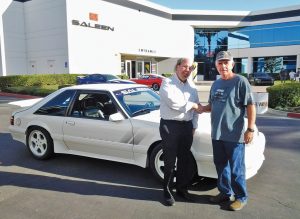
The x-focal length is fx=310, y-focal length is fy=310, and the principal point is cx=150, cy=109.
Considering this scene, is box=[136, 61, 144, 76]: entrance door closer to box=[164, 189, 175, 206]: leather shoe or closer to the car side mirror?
the car side mirror

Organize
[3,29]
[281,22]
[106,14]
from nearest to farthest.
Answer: [3,29] → [106,14] → [281,22]

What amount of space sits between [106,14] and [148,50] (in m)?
7.64

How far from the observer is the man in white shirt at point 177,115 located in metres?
3.59

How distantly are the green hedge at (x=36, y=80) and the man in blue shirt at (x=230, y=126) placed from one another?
72.4ft

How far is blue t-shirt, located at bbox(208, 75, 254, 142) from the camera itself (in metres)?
3.43

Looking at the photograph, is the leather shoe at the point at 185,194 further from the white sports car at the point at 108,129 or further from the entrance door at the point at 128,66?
the entrance door at the point at 128,66

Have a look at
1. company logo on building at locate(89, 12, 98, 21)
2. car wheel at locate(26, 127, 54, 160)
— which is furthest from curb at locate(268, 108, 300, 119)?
company logo on building at locate(89, 12, 98, 21)

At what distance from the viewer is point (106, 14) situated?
30297 mm

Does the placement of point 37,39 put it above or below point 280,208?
above

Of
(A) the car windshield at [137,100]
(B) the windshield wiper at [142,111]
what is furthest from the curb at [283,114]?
(B) the windshield wiper at [142,111]

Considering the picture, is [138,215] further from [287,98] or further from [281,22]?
[281,22]

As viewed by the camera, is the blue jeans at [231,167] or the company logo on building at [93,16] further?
the company logo on building at [93,16]

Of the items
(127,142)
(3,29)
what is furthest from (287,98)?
(3,29)

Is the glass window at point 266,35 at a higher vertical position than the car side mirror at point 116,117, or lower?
higher
